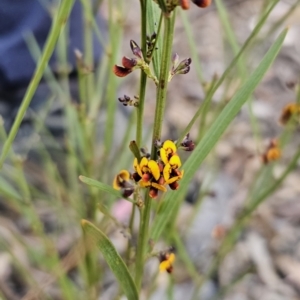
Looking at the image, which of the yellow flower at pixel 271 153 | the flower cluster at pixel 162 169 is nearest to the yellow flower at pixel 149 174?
the flower cluster at pixel 162 169

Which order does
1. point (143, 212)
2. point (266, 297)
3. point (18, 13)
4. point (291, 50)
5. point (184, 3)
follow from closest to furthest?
point (184, 3) → point (143, 212) → point (266, 297) → point (18, 13) → point (291, 50)

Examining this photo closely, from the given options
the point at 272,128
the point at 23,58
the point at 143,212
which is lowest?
the point at 143,212

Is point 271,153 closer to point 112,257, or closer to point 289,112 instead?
point 289,112

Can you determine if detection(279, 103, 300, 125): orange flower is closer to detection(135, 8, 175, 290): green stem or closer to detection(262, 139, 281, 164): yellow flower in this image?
detection(262, 139, 281, 164): yellow flower

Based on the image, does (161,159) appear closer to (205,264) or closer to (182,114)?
(205,264)

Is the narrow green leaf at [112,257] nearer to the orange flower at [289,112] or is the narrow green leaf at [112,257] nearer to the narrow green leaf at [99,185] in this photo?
the narrow green leaf at [99,185]

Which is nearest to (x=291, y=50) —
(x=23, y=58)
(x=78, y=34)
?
(x=78, y=34)

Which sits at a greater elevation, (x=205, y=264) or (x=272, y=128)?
(x=272, y=128)
